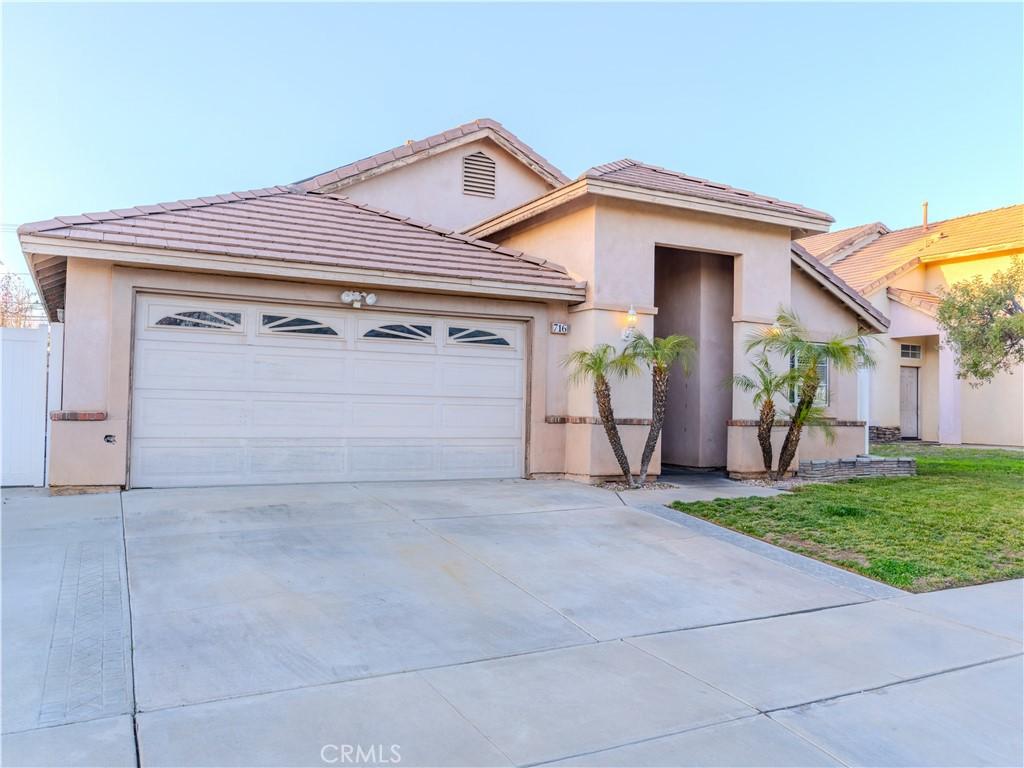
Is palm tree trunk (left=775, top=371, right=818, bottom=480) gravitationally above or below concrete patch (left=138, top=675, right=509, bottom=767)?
above

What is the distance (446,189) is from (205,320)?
7304mm

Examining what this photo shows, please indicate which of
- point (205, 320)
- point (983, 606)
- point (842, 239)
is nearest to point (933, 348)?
point (842, 239)

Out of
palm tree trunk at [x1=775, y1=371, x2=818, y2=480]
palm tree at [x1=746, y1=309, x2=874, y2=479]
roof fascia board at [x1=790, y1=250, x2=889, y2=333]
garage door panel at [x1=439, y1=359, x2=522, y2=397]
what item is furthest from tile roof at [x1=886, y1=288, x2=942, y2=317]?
garage door panel at [x1=439, y1=359, x2=522, y2=397]

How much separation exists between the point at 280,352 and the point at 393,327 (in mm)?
1577

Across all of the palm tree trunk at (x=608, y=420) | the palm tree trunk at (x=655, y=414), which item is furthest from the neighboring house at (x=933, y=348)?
the palm tree trunk at (x=608, y=420)

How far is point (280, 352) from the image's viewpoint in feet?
31.4

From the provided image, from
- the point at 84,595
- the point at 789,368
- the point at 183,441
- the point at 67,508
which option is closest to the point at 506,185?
the point at 789,368

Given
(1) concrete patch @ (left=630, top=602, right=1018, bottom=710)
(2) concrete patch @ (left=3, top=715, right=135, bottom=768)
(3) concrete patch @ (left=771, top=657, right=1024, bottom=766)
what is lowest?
(3) concrete patch @ (left=771, top=657, right=1024, bottom=766)

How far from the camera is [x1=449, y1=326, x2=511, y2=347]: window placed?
10578 mm

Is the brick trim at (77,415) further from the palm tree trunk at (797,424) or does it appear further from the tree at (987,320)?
the tree at (987,320)

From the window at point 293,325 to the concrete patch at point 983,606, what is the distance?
734 cm

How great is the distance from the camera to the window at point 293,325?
9.54 metres

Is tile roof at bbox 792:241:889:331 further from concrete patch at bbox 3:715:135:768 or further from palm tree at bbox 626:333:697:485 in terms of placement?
concrete patch at bbox 3:715:135:768

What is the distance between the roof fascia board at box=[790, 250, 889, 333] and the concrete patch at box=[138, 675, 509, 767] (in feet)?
36.6
